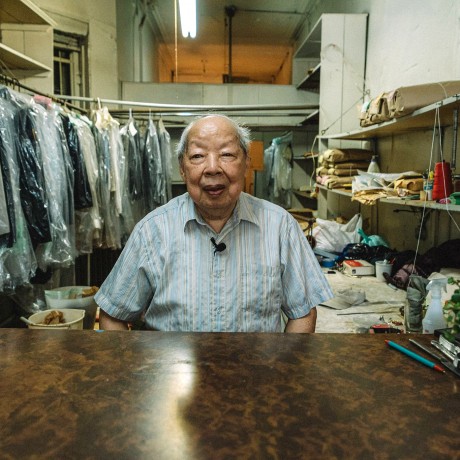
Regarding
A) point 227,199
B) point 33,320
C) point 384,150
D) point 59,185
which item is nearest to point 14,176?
point 59,185

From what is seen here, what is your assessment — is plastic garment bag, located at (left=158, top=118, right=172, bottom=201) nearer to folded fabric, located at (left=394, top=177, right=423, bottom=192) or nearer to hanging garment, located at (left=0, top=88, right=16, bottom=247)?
hanging garment, located at (left=0, top=88, right=16, bottom=247)

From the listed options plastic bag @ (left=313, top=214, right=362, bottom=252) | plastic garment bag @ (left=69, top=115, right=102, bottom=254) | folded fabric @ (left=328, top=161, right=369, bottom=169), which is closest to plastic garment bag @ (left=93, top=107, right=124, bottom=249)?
plastic garment bag @ (left=69, top=115, right=102, bottom=254)

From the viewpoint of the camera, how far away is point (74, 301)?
304 cm

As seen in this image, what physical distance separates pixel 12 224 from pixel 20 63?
2187mm

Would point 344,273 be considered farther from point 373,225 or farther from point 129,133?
point 129,133

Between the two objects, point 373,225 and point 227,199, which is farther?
point 373,225

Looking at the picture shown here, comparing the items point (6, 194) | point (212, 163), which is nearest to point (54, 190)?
point (6, 194)

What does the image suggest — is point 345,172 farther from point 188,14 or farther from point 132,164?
point 132,164

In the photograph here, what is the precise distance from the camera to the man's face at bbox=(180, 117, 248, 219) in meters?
1.58

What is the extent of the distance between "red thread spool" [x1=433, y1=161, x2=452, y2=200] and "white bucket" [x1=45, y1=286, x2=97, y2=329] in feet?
7.94

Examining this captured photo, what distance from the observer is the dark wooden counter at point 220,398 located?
1.78 ft

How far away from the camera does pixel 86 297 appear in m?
3.16

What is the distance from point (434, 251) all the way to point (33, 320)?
251cm

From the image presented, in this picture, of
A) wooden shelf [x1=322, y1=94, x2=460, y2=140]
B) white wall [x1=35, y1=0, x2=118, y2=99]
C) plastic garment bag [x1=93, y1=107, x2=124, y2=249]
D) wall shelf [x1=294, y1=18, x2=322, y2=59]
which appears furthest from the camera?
white wall [x1=35, y1=0, x2=118, y2=99]
